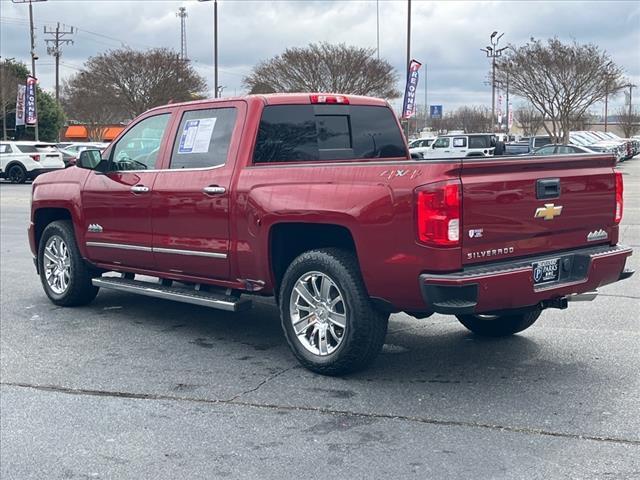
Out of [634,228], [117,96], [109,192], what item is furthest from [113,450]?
[117,96]

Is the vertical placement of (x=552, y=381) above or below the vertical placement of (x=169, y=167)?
below

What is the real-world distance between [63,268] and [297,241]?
10.6 ft

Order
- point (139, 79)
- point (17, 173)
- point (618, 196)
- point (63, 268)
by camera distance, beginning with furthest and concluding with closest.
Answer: point (139, 79)
point (17, 173)
point (63, 268)
point (618, 196)

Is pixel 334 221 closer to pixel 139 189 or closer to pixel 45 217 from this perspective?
pixel 139 189

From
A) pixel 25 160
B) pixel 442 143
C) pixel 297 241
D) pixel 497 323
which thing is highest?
pixel 442 143

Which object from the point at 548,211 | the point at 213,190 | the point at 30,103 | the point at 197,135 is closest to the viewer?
the point at 548,211

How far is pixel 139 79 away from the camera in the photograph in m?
53.2

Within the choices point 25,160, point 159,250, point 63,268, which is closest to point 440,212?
point 159,250

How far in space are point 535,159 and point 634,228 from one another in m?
10.0

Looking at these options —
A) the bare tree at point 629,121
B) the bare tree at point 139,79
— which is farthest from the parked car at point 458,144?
the bare tree at point 629,121

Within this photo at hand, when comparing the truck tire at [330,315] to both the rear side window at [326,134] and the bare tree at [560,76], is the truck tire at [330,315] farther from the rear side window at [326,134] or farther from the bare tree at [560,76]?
the bare tree at [560,76]

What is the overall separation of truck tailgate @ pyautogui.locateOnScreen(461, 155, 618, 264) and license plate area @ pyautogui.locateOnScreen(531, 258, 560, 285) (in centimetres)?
9

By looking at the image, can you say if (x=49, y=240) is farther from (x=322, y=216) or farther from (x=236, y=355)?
(x=322, y=216)

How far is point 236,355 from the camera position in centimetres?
656
